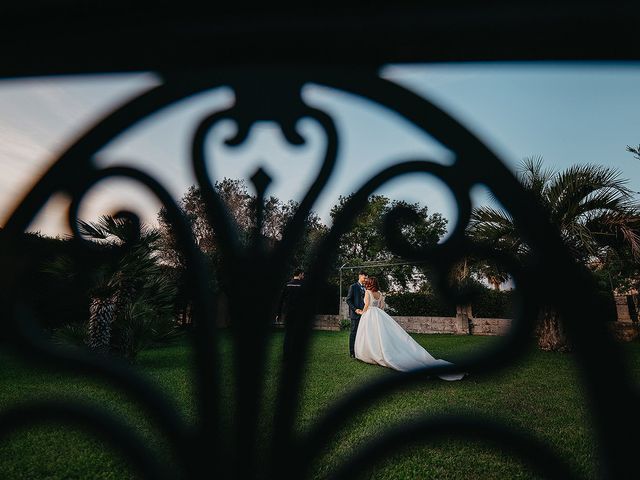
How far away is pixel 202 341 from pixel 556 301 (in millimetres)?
472

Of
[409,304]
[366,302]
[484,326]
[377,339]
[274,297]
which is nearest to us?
[274,297]

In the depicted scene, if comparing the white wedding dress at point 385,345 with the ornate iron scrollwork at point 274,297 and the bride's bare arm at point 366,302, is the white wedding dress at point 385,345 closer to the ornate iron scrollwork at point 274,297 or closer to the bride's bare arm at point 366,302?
the bride's bare arm at point 366,302

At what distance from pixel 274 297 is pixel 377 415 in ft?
15.5

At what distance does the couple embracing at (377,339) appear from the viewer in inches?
364

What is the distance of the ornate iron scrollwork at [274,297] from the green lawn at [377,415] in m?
0.10

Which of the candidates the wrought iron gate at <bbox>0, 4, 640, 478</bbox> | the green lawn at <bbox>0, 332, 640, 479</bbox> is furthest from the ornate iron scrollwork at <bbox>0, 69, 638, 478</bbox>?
the green lawn at <bbox>0, 332, 640, 479</bbox>

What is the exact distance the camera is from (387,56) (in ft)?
1.96

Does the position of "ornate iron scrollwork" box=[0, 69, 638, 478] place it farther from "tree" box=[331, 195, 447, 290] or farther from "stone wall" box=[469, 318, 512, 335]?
"stone wall" box=[469, 318, 512, 335]

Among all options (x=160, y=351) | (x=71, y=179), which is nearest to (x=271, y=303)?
(x=71, y=179)

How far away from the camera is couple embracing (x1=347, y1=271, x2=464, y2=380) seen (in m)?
9.23

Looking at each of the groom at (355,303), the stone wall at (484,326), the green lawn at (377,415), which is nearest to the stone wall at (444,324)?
the stone wall at (484,326)

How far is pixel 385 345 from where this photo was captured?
945cm

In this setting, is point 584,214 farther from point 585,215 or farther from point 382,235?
point 382,235

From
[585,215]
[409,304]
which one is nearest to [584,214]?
[585,215]
